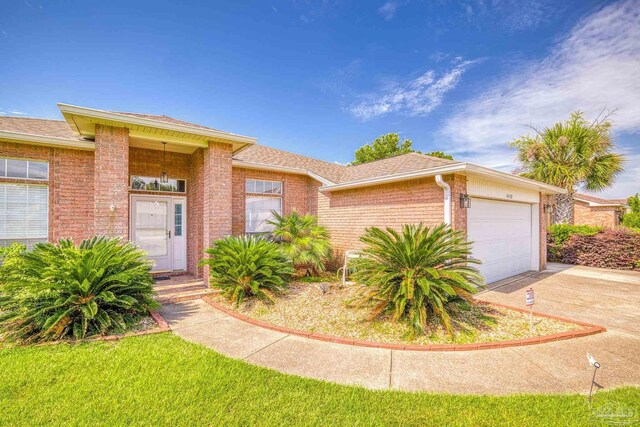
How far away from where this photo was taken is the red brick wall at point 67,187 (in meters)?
6.96

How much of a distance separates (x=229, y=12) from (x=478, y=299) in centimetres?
1085

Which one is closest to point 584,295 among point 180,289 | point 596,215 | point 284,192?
point 284,192

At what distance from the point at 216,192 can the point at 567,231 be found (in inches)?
593

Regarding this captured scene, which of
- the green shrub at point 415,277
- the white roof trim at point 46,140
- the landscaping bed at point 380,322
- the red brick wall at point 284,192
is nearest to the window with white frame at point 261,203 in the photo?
the red brick wall at point 284,192

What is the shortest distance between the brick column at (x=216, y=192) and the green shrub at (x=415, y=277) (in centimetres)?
406

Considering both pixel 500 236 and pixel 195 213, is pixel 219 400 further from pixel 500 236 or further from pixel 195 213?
pixel 500 236

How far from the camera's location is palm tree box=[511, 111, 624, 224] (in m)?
13.8

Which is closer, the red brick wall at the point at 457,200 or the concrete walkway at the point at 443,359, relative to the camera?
the concrete walkway at the point at 443,359

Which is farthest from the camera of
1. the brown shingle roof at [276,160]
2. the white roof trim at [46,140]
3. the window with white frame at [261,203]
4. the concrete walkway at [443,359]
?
the brown shingle roof at [276,160]

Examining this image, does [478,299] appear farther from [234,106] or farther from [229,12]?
[234,106]

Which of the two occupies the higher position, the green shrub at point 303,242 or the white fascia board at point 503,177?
the white fascia board at point 503,177

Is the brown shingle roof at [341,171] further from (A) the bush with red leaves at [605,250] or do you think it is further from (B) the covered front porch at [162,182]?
(A) the bush with red leaves at [605,250]

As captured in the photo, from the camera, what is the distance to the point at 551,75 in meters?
8.88

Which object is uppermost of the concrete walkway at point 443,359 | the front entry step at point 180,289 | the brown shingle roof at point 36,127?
the brown shingle roof at point 36,127
